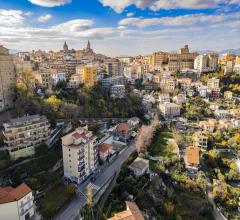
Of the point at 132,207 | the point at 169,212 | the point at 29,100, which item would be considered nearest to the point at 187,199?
the point at 169,212

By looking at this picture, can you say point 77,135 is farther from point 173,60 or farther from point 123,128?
point 173,60

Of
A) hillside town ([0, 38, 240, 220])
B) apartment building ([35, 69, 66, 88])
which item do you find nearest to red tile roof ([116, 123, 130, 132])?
hillside town ([0, 38, 240, 220])

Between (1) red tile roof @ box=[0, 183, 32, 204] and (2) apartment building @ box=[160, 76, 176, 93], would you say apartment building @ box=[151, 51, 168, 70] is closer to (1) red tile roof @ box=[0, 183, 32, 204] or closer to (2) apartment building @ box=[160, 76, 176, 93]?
(2) apartment building @ box=[160, 76, 176, 93]

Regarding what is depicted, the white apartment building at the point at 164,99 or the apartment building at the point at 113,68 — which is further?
the apartment building at the point at 113,68

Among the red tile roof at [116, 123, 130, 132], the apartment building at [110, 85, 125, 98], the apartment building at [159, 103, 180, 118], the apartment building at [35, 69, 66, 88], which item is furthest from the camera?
the apartment building at [110, 85, 125, 98]

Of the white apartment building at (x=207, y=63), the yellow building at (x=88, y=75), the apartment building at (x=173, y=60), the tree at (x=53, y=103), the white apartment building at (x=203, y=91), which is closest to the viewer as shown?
the tree at (x=53, y=103)

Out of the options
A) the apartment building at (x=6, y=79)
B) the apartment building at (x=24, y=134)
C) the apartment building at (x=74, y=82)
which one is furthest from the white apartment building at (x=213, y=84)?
the apartment building at (x=6, y=79)

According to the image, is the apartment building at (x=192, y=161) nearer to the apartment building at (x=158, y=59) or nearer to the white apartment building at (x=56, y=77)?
the white apartment building at (x=56, y=77)
